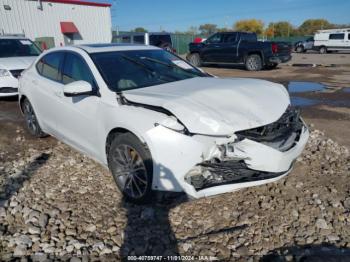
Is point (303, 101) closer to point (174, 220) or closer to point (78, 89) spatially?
point (174, 220)

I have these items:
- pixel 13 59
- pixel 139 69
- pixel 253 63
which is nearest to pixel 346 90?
pixel 253 63

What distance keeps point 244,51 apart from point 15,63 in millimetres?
10228

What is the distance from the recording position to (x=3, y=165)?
4.23 m

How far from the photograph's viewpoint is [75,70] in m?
3.78

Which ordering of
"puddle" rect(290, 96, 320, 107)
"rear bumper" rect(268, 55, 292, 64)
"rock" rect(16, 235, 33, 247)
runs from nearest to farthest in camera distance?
"rock" rect(16, 235, 33, 247) < "puddle" rect(290, 96, 320, 107) < "rear bumper" rect(268, 55, 292, 64)

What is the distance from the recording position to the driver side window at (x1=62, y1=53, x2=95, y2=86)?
355cm

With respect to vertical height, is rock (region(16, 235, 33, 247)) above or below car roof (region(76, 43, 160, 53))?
below

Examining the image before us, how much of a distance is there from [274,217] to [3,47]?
893cm

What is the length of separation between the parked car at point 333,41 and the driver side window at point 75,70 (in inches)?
1207

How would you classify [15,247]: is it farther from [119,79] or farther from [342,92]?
[342,92]

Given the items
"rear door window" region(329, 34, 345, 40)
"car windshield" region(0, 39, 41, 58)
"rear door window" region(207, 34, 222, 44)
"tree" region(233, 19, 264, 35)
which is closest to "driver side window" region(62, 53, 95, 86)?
"car windshield" region(0, 39, 41, 58)

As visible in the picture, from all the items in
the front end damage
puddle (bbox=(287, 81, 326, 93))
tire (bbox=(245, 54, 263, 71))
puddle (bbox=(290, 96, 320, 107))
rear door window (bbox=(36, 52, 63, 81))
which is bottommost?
puddle (bbox=(287, 81, 326, 93))

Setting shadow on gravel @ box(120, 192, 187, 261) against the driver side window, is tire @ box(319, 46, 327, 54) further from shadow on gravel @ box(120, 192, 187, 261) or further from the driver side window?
shadow on gravel @ box(120, 192, 187, 261)

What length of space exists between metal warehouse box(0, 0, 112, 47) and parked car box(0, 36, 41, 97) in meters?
10.6
